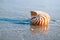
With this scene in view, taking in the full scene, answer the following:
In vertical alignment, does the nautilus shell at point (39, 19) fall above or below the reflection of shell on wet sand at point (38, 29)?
above

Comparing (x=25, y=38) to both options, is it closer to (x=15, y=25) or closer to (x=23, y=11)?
(x=15, y=25)

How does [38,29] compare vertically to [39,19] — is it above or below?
below

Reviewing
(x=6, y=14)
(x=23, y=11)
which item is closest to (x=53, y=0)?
(x=23, y=11)

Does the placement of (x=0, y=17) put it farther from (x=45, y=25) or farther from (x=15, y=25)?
(x=45, y=25)

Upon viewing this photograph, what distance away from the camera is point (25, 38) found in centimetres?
463

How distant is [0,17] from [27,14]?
44.9 inches

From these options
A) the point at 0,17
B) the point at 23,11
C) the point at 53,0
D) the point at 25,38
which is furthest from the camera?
the point at 53,0

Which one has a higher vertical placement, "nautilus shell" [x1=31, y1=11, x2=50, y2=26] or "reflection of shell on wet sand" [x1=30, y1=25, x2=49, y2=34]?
"nautilus shell" [x1=31, y1=11, x2=50, y2=26]

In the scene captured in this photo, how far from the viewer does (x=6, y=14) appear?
7023mm

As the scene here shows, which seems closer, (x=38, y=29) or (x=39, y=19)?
(x=38, y=29)

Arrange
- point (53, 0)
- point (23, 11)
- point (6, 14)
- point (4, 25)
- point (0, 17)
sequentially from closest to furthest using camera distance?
1. point (4, 25)
2. point (0, 17)
3. point (6, 14)
4. point (23, 11)
5. point (53, 0)

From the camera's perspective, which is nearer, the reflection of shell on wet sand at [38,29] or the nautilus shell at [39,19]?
the reflection of shell on wet sand at [38,29]

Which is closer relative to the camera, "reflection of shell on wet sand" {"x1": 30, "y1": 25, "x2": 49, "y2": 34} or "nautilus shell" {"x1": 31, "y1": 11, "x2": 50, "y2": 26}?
"reflection of shell on wet sand" {"x1": 30, "y1": 25, "x2": 49, "y2": 34}

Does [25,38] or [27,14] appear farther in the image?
[27,14]
